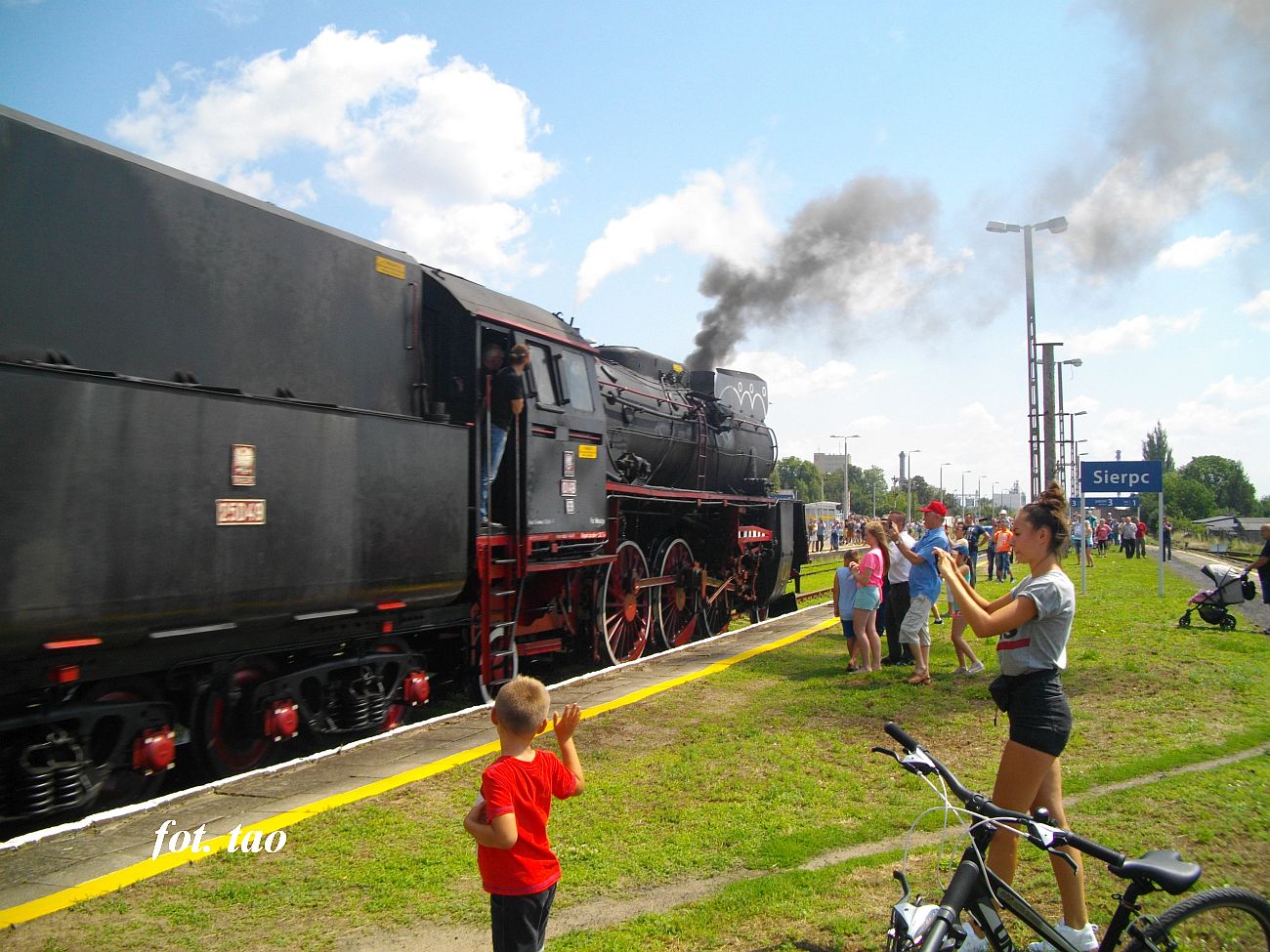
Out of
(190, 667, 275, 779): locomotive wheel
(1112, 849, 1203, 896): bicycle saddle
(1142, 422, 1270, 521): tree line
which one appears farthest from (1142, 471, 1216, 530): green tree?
(1112, 849, 1203, 896): bicycle saddle

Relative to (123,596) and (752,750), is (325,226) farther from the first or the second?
(752,750)

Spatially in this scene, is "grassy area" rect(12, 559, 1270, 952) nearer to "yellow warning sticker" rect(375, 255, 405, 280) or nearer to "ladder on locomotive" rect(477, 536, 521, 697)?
"ladder on locomotive" rect(477, 536, 521, 697)

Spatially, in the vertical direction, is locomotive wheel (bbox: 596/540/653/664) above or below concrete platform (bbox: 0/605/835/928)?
above

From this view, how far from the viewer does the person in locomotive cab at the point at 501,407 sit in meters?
8.15

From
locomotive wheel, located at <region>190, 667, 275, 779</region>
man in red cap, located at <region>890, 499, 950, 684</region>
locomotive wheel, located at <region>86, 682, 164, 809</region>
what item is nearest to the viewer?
locomotive wheel, located at <region>86, 682, 164, 809</region>

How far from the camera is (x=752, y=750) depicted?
639 centimetres

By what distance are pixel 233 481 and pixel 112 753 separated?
1673 mm

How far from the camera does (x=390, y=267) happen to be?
25.1 ft

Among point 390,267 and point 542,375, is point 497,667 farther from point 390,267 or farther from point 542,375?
point 390,267

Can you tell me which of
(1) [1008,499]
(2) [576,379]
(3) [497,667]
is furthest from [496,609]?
(1) [1008,499]

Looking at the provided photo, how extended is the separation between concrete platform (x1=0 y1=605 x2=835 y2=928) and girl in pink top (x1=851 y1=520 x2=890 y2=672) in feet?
6.98

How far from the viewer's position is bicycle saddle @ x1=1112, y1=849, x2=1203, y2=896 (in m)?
2.54

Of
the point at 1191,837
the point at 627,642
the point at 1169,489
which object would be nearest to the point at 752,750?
the point at 1191,837

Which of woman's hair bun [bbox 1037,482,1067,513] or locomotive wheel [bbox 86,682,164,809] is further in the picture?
locomotive wheel [bbox 86,682,164,809]
